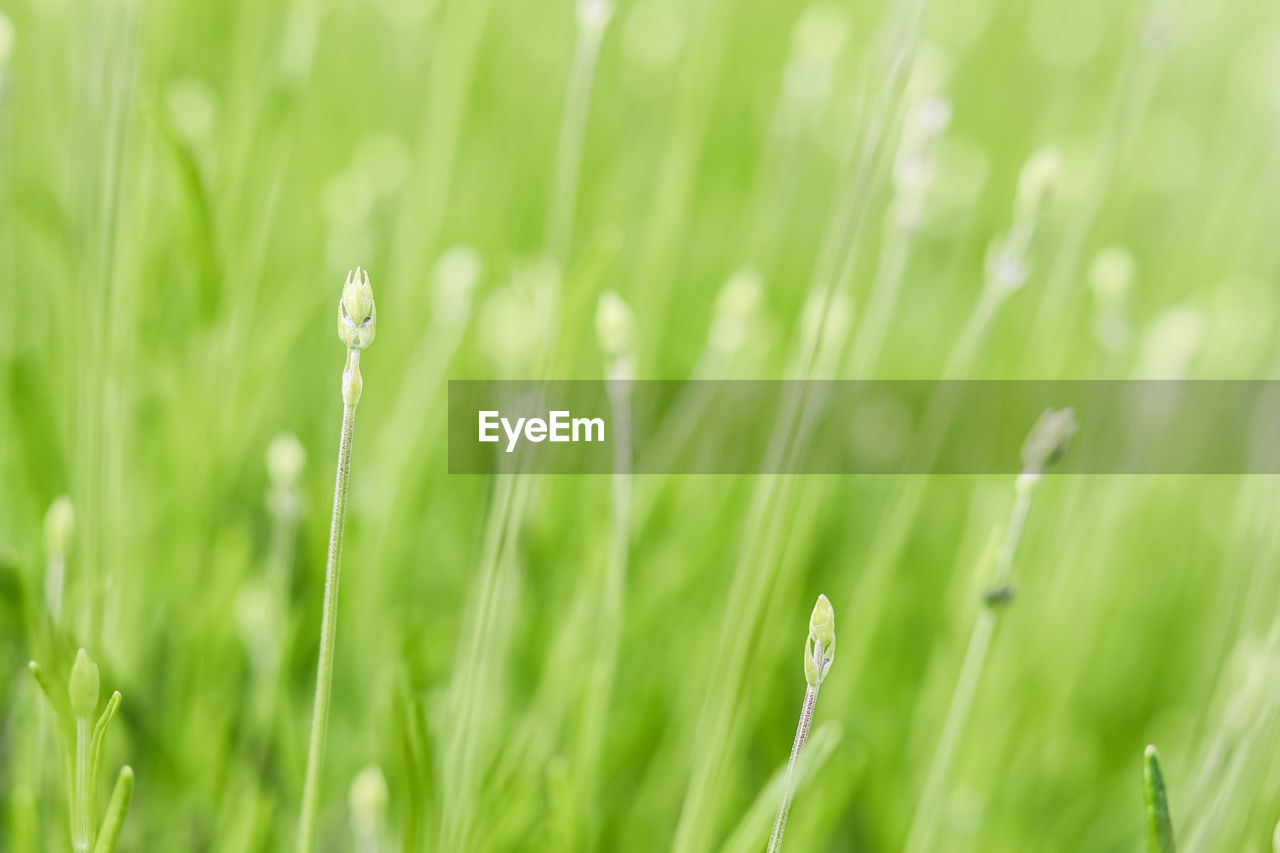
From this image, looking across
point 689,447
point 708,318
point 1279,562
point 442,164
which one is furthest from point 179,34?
point 1279,562

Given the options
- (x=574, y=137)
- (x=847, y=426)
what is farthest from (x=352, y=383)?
(x=847, y=426)

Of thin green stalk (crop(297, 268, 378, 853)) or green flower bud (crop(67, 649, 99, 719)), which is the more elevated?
thin green stalk (crop(297, 268, 378, 853))

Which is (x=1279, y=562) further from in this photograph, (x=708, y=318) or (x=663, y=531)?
(x=708, y=318)

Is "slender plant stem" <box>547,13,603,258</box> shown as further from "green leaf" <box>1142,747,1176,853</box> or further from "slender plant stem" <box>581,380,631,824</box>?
"green leaf" <box>1142,747,1176,853</box>

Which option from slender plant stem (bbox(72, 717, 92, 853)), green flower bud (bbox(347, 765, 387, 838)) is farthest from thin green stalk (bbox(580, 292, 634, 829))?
slender plant stem (bbox(72, 717, 92, 853))

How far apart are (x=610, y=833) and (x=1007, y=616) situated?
10.7 inches

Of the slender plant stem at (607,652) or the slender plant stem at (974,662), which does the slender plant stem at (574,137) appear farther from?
the slender plant stem at (974,662)

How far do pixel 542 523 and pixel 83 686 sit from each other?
0.36 metres

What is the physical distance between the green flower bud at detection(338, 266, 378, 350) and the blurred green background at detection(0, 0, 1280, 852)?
128 mm

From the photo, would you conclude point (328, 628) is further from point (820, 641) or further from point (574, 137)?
point (574, 137)

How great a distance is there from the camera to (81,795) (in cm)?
32

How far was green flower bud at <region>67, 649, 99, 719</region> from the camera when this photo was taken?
0.31 metres

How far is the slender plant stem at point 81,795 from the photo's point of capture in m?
0.32

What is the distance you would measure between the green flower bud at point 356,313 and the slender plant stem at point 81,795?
0.16 m
